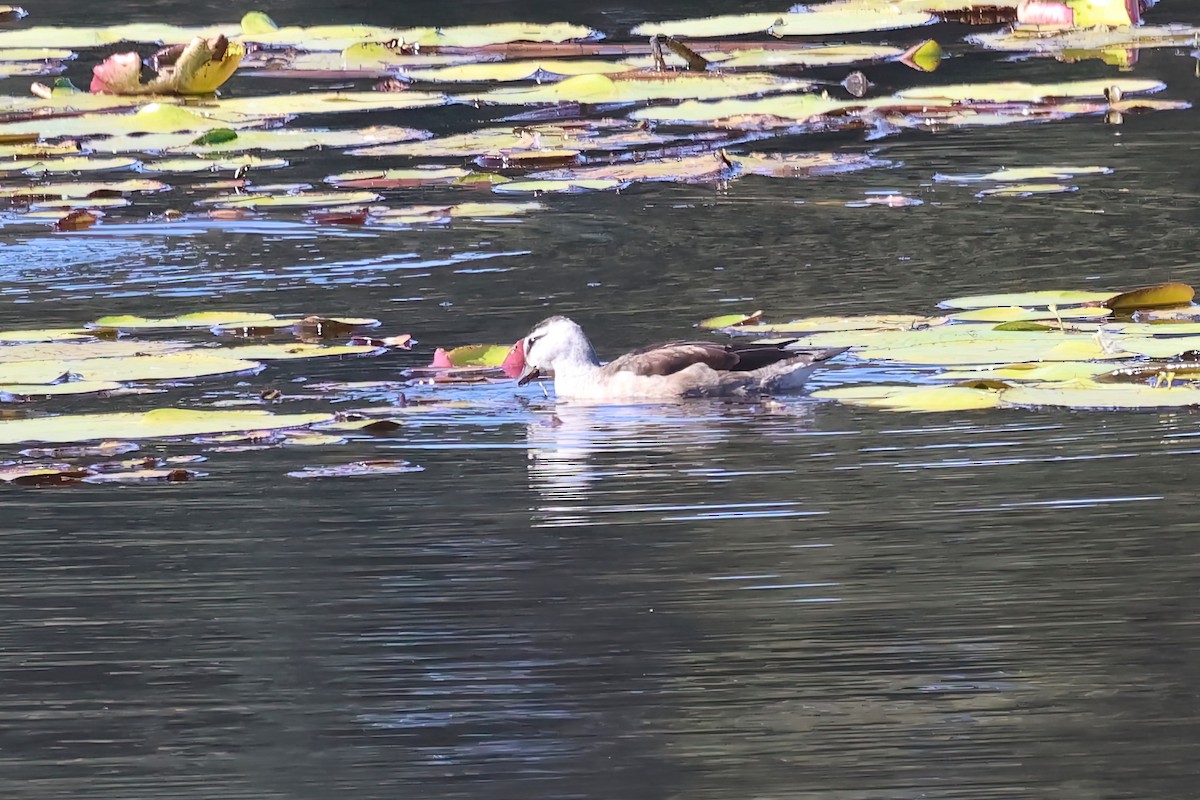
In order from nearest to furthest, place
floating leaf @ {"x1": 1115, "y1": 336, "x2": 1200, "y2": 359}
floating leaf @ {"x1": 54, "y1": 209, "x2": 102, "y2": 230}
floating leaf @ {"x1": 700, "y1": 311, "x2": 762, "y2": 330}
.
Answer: floating leaf @ {"x1": 1115, "y1": 336, "x2": 1200, "y2": 359} < floating leaf @ {"x1": 700, "y1": 311, "x2": 762, "y2": 330} < floating leaf @ {"x1": 54, "y1": 209, "x2": 102, "y2": 230}

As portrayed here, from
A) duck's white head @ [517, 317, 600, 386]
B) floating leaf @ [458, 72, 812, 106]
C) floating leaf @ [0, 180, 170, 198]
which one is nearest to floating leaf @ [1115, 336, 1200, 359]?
duck's white head @ [517, 317, 600, 386]

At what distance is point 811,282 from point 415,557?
12.6 ft

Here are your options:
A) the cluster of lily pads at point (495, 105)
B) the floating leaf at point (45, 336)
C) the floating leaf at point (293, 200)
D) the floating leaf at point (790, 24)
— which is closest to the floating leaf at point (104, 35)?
the cluster of lily pads at point (495, 105)

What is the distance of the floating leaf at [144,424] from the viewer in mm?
7090

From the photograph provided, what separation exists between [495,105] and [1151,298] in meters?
7.50

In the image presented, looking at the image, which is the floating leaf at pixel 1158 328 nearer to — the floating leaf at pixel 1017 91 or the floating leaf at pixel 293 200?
the floating leaf at pixel 293 200

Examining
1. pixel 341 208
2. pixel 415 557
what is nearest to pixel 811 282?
pixel 341 208

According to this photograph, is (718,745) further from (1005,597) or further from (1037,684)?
(1005,597)

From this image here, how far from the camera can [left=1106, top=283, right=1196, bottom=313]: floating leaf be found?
828 centimetres

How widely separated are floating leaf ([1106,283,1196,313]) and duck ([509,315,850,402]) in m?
1.09

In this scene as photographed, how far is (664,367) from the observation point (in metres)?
7.79

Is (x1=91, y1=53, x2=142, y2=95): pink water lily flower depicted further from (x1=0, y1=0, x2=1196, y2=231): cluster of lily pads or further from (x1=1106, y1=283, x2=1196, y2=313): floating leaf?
(x1=1106, y1=283, x2=1196, y2=313): floating leaf

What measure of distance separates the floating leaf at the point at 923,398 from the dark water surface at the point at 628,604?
59mm

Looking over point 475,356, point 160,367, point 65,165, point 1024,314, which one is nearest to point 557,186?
point 65,165
